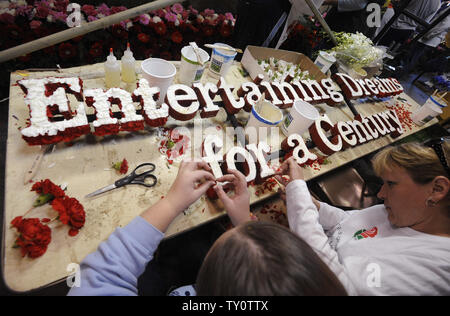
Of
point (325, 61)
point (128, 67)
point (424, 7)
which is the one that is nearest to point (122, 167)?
point (128, 67)

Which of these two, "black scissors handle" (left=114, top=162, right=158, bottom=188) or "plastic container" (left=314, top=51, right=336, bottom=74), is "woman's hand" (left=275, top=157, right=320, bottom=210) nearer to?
"black scissors handle" (left=114, top=162, right=158, bottom=188)

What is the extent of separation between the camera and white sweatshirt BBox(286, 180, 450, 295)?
42.6 inches

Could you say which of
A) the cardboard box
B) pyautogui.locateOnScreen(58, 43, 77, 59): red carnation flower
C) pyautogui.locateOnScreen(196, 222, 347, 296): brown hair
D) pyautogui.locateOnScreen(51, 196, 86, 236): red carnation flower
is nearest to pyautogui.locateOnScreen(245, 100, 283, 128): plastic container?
the cardboard box

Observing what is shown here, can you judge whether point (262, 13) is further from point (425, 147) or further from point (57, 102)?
point (57, 102)

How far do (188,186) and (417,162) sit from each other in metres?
1.48

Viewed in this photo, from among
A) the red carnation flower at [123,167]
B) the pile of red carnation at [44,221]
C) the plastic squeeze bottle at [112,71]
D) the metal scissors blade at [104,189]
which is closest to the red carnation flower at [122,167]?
the red carnation flower at [123,167]

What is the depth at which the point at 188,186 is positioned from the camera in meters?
1.22

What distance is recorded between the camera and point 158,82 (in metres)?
1.61

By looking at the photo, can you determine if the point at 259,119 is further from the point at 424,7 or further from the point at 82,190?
the point at 424,7

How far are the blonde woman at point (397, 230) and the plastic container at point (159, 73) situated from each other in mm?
1139

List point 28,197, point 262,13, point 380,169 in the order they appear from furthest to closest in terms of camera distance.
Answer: point 262,13 < point 380,169 < point 28,197

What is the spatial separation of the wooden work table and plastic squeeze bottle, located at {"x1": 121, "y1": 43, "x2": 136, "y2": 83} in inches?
8.1
